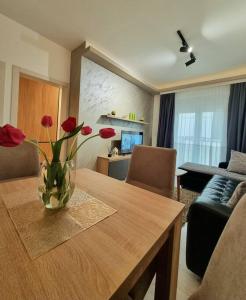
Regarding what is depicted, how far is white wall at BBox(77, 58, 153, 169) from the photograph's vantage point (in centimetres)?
293

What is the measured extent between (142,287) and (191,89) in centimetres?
447

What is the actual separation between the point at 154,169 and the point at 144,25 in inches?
82.4

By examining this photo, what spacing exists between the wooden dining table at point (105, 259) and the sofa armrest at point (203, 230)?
40cm

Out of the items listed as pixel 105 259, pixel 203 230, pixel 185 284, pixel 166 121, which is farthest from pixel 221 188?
pixel 166 121

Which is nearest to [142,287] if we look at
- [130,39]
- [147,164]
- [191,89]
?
[147,164]

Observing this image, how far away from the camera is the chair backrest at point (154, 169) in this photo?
134 cm

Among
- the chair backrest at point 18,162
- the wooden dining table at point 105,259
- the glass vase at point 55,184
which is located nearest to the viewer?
the wooden dining table at point 105,259

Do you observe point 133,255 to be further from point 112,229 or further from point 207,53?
point 207,53

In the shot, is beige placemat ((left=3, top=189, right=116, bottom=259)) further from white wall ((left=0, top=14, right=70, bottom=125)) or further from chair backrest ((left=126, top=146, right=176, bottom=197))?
white wall ((left=0, top=14, right=70, bottom=125))

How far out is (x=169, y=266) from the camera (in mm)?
822

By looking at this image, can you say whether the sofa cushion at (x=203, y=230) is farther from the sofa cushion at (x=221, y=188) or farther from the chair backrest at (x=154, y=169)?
the sofa cushion at (x=221, y=188)

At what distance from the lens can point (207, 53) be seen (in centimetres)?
284

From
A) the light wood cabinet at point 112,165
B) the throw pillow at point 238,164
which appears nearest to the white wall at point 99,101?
the light wood cabinet at point 112,165

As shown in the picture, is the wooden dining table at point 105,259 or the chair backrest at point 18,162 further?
the chair backrest at point 18,162
